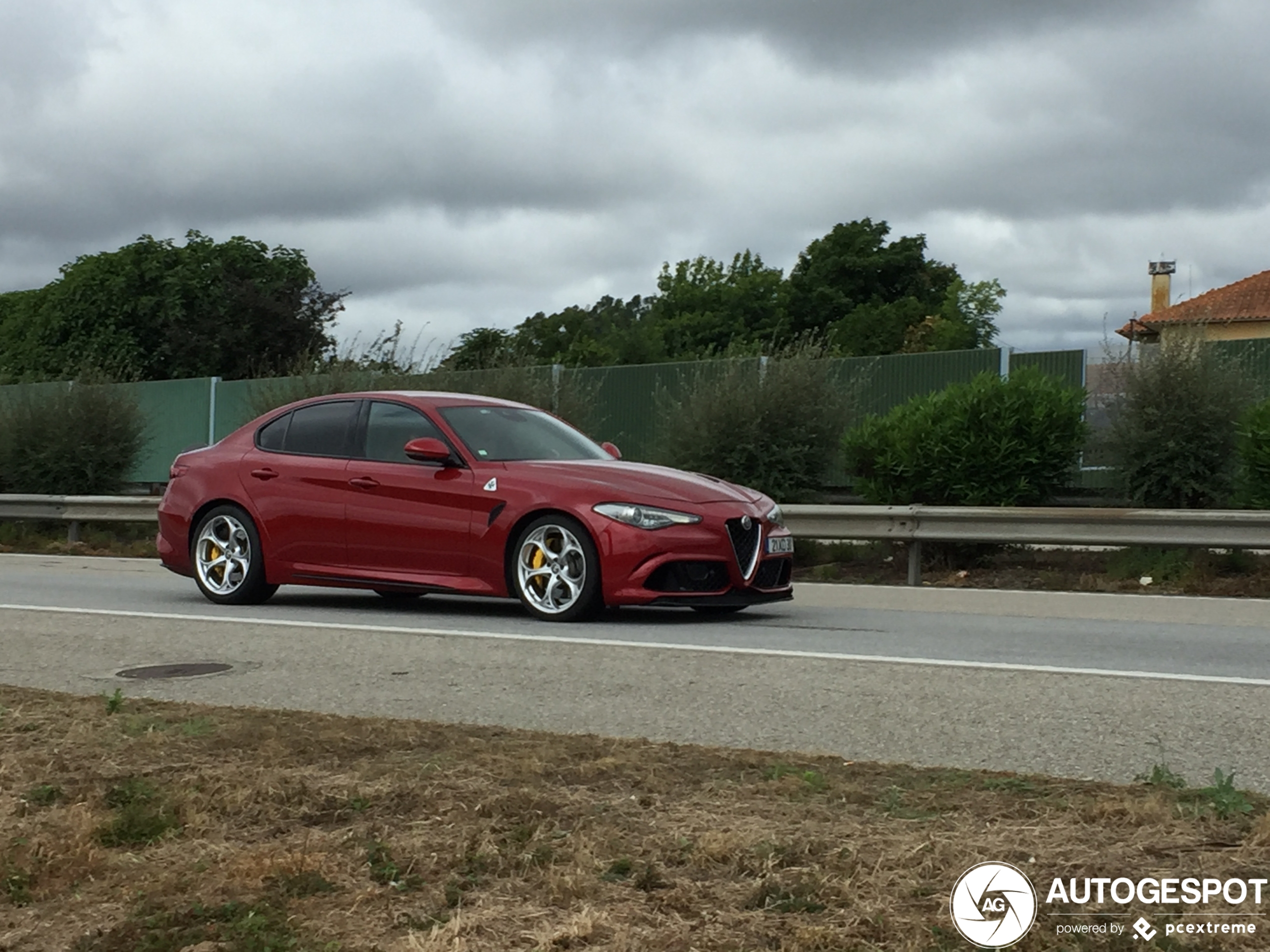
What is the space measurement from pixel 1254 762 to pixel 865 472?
11295mm

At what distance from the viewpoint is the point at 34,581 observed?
1447cm

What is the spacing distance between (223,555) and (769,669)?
17.2ft

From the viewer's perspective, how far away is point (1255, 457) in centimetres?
1456

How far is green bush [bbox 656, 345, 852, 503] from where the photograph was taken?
17266mm

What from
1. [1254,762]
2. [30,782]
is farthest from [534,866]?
[1254,762]

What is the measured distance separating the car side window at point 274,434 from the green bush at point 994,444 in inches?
267

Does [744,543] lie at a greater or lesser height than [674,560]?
greater

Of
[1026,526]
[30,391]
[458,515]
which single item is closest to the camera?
[458,515]

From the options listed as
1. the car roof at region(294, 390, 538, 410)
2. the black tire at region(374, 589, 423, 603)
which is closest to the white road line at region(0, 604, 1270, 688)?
the black tire at region(374, 589, 423, 603)

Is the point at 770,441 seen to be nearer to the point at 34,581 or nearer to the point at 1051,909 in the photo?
the point at 34,581

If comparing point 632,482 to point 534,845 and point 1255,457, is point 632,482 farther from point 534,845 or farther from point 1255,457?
point 1255,457

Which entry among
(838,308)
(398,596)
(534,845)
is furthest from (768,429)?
(838,308)

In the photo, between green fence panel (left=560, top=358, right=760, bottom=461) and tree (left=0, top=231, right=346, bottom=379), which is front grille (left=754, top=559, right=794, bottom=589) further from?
tree (left=0, top=231, right=346, bottom=379)

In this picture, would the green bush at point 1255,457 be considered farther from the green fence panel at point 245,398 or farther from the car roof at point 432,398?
the green fence panel at point 245,398
